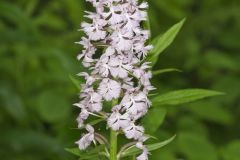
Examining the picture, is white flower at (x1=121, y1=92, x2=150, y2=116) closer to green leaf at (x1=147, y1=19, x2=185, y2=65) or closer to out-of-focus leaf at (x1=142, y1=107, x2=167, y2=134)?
green leaf at (x1=147, y1=19, x2=185, y2=65)

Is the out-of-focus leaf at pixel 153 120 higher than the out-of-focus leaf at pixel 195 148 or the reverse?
higher

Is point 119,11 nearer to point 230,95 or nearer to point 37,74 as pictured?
point 37,74

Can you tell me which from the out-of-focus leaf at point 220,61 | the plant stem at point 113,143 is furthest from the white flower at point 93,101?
the out-of-focus leaf at point 220,61

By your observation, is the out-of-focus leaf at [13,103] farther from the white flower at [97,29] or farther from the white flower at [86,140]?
the white flower at [97,29]

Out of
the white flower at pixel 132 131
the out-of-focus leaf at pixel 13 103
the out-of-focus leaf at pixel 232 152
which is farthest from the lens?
the out-of-focus leaf at pixel 13 103

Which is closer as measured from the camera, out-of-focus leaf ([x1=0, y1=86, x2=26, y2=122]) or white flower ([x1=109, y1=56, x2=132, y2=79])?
white flower ([x1=109, y1=56, x2=132, y2=79])

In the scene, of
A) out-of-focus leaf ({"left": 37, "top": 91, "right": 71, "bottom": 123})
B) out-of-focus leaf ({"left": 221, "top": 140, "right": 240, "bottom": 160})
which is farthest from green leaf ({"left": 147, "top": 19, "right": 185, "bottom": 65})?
out-of-focus leaf ({"left": 37, "top": 91, "right": 71, "bottom": 123})

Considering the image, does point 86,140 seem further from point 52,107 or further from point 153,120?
point 52,107
